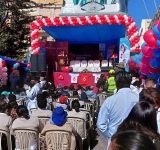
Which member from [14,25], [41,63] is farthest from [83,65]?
[14,25]

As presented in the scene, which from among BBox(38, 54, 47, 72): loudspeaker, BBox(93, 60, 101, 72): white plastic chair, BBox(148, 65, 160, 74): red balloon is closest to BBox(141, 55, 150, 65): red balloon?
BBox(148, 65, 160, 74): red balloon

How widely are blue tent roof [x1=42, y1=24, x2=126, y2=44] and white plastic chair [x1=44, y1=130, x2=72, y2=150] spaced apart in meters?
10.4

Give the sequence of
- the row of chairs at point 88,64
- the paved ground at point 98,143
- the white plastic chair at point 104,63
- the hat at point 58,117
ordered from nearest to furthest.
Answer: the hat at point 58,117, the paved ground at point 98,143, the row of chairs at point 88,64, the white plastic chair at point 104,63

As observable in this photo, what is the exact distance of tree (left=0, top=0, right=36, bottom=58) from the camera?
21484 millimetres

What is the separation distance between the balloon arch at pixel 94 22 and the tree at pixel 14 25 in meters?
7.30

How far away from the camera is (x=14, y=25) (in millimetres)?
22016

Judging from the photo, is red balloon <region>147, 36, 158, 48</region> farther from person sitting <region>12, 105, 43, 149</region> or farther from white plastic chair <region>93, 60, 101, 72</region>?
white plastic chair <region>93, 60, 101, 72</region>

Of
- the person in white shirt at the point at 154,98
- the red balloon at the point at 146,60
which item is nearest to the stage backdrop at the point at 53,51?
the red balloon at the point at 146,60

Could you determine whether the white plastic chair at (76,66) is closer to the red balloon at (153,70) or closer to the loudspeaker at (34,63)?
the loudspeaker at (34,63)

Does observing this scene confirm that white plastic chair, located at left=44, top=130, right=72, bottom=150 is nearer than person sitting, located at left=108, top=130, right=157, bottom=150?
No

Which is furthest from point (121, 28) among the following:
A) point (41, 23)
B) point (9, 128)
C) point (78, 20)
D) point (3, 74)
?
point (9, 128)

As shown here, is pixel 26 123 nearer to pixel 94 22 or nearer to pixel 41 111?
pixel 41 111

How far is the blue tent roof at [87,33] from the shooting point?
14.8 metres

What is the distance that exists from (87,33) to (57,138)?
1196cm
